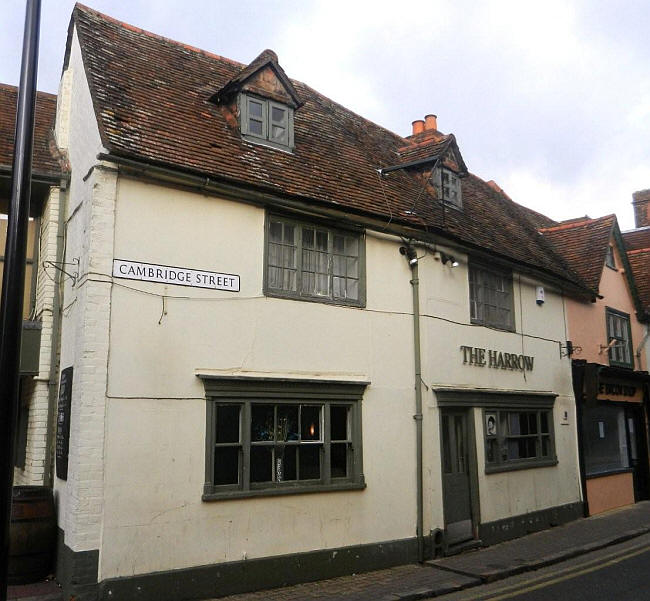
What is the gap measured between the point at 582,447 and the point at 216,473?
10.1 meters

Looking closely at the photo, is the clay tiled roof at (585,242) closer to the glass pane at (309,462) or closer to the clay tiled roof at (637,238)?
the clay tiled roof at (637,238)

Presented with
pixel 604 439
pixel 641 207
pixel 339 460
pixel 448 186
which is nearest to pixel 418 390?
pixel 339 460

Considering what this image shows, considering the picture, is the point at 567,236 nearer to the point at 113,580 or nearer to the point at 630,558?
the point at 630,558

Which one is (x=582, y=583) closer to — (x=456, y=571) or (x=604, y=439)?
(x=456, y=571)

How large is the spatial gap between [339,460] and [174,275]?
368 cm

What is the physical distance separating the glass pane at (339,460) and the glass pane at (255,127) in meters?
5.19

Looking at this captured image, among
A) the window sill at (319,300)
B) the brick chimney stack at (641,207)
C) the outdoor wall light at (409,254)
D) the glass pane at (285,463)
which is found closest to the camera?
the glass pane at (285,463)

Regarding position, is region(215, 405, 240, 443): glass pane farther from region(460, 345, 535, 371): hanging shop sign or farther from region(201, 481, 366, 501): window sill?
region(460, 345, 535, 371): hanging shop sign

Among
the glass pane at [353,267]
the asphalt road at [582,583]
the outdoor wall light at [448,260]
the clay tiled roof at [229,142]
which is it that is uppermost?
the clay tiled roof at [229,142]

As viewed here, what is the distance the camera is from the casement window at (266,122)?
10.8 metres

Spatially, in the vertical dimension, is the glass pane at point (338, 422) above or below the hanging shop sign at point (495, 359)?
below

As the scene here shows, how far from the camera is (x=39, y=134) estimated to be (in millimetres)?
11711

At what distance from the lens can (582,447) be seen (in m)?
15.4

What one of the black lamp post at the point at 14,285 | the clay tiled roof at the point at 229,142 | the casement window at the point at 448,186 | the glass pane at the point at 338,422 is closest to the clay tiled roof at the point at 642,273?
the clay tiled roof at the point at 229,142
